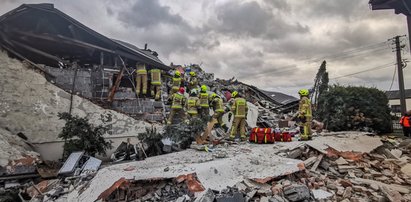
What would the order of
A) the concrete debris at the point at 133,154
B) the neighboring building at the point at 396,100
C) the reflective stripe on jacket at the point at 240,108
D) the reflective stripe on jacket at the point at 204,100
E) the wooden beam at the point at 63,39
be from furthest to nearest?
the neighboring building at the point at 396,100 < the reflective stripe on jacket at the point at 204,100 < the wooden beam at the point at 63,39 < the reflective stripe on jacket at the point at 240,108 < the concrete debris at the point at 133,154

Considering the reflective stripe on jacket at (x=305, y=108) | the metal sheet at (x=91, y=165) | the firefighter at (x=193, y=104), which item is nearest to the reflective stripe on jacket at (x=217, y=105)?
the firefighter at (x=193, y=104)

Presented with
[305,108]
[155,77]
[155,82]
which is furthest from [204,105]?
[305,108]

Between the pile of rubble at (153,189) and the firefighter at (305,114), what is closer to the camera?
the pile of rubble at (153,189)

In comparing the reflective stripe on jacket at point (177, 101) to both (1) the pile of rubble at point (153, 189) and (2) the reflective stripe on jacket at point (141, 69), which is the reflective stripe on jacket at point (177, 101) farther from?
(1) the pile of rubble at point (153, 189)

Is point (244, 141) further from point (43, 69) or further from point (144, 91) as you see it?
point (43, 69)

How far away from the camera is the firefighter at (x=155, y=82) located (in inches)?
461

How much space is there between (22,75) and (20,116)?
142 centimetres

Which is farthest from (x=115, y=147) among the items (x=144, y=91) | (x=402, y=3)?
(x=402, y=3)

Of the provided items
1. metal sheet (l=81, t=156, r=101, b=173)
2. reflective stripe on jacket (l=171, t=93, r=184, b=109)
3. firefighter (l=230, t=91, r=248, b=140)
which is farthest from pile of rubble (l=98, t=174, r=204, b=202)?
reflective stripe on jacket (l=171, t=93, r=184, b=109)

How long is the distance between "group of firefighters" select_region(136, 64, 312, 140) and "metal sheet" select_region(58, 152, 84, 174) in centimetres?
361

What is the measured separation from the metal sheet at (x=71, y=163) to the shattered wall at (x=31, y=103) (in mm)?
2028

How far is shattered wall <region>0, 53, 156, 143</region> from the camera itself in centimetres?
838

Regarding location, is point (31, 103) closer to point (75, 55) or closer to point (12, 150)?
point (12, 150)

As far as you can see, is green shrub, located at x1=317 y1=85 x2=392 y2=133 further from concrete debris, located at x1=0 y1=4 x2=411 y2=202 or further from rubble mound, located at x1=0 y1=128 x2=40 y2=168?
rubble mound, located at x1=0 y1=128 x2=40 y2=168
